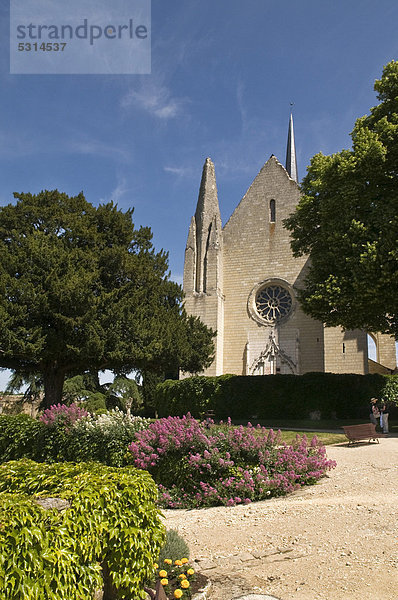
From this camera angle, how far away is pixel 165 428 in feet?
28.7

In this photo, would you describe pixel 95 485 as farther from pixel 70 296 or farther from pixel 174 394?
pixel 174 394

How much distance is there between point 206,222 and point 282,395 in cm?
1373

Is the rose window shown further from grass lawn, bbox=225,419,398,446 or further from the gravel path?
the gravel path

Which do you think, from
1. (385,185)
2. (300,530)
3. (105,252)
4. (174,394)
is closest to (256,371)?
(174,394)

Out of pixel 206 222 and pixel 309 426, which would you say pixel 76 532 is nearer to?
pixel 309 426

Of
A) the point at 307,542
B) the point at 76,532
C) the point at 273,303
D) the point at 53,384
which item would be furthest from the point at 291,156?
the point at 76,532

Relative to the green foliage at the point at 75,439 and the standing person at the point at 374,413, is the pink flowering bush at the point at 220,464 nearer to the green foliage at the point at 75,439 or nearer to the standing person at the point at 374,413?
the green foliage at the point at 75,439

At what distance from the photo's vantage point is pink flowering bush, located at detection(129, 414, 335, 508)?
764cm

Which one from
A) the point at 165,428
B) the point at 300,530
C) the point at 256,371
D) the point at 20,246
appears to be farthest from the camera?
the point at 256,371

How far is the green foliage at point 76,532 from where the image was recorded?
2662 mm

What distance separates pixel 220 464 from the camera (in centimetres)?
780

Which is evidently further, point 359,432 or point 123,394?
point 123,394

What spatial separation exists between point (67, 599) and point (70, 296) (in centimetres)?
1443

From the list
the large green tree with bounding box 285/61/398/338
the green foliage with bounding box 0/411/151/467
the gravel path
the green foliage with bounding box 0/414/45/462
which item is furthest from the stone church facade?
the gravel path
